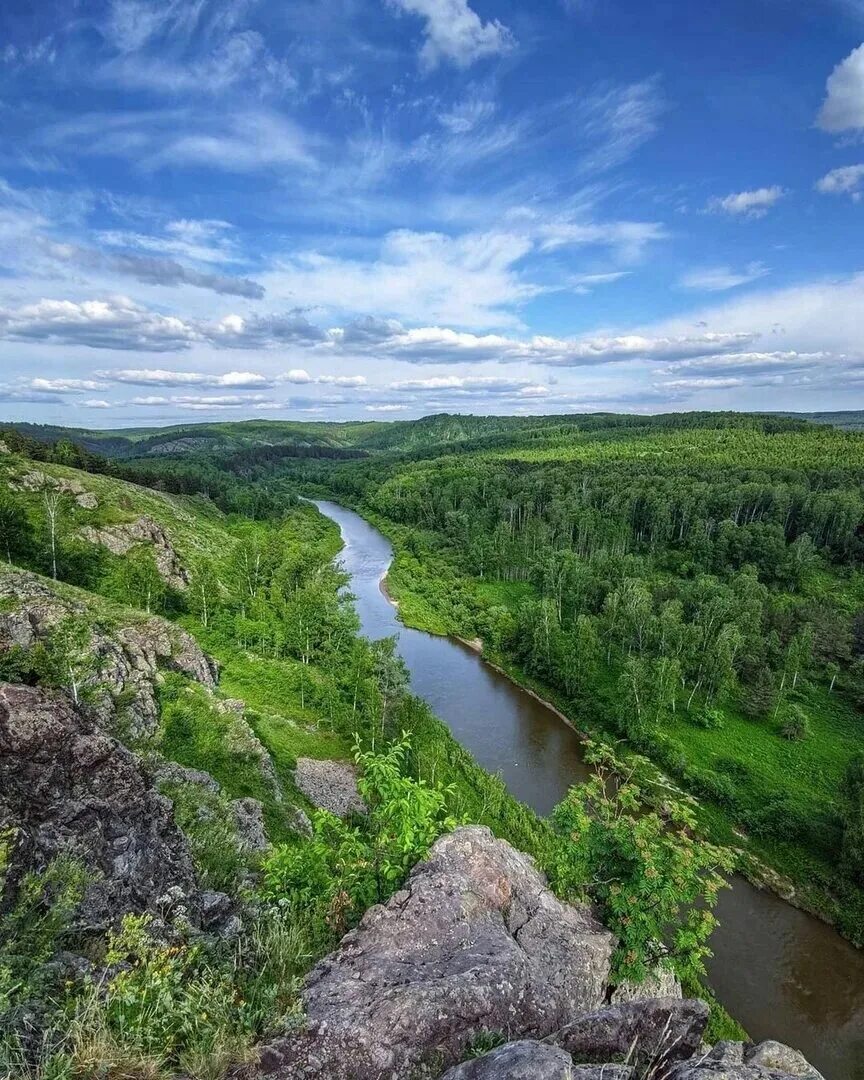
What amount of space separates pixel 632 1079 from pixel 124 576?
178ft

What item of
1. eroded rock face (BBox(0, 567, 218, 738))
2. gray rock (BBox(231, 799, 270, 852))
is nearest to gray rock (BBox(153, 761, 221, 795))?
gray rock (BBox(231, 799, 270, 852))

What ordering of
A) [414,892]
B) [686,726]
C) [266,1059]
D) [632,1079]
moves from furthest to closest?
[686,726] → [414,892] → [266,1059] → [632,1079]

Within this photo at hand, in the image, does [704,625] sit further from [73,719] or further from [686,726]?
[73,719]

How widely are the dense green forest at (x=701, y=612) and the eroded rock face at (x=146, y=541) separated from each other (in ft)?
99.9

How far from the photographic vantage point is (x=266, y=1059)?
6.62m

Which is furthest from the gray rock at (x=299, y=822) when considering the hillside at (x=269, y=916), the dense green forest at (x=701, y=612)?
the dense green forest at (x=701, y=612)

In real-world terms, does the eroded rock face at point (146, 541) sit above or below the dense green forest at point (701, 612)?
above

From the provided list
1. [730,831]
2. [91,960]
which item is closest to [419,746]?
[730,831]

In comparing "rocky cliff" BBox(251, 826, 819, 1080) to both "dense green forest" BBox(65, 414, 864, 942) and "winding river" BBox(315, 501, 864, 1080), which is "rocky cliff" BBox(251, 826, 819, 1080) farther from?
"dense green forest" BBox(65, 414, 864, 942)

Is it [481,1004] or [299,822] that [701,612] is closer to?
[299,822]

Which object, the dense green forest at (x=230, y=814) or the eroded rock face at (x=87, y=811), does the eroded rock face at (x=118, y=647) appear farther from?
the eroded rock face at (x=87, y=811)

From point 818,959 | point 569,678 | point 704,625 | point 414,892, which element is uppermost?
point 414,892

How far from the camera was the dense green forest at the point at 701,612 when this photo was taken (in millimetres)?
40344

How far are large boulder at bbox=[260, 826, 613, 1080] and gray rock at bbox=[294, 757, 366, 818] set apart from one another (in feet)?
68.0
